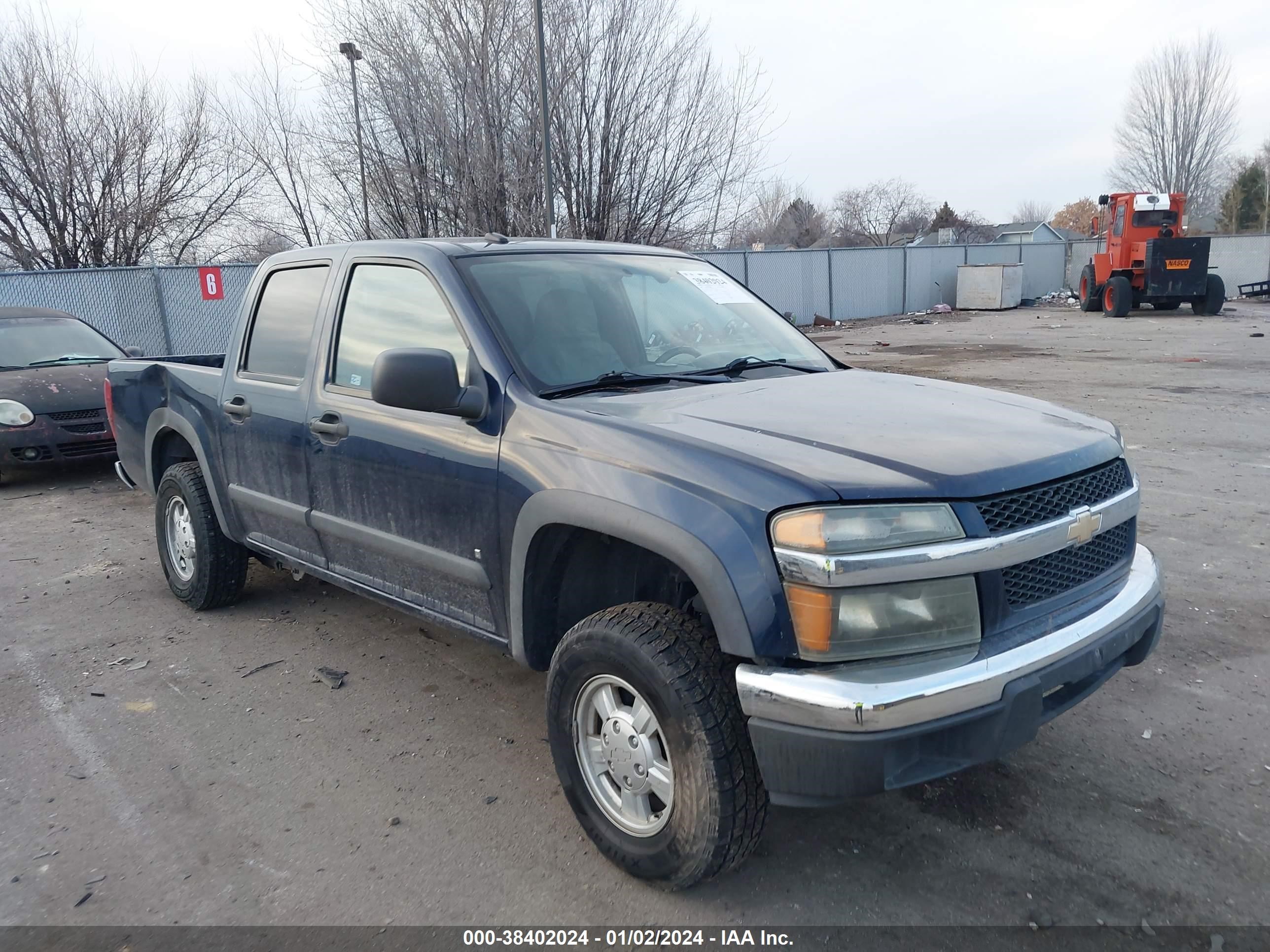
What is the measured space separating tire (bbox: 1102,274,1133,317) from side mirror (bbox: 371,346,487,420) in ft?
83.5

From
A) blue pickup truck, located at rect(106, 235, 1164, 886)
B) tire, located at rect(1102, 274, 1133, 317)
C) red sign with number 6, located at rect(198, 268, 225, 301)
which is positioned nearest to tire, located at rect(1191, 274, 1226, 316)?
tire, located at rect(1102, 274, 1133, 317)

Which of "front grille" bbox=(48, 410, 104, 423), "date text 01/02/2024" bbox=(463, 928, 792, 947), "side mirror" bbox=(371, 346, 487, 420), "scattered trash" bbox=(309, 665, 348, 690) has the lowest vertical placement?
"date text 01/02/2024" bbox=(463, 928, 792, 947)

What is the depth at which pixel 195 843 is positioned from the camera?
2.98 metres

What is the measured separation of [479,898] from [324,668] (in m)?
1.94

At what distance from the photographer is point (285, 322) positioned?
14.1 ft

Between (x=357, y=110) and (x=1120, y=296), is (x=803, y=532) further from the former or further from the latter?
(x=1120, y=296)

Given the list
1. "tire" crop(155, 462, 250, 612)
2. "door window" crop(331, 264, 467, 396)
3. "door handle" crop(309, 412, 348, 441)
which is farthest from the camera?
"tire" crop(155, 462, 250, 612)

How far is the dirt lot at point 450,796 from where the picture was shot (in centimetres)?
264

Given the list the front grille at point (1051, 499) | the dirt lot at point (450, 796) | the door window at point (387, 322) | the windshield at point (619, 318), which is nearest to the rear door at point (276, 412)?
the door window at point (387, 322)

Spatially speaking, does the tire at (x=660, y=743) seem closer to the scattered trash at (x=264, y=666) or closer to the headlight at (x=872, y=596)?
the headlight at (x=872, y=596)

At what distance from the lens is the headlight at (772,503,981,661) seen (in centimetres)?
227

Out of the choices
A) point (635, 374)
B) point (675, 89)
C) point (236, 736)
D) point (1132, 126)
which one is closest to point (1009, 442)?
point (635, 374)

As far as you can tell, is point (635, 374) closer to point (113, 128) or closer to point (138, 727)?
point (138, 727)

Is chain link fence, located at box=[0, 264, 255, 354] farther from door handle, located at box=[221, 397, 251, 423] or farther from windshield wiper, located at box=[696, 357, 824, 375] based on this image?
windshield wiper, located at box=[696, 357, 824, 375]
